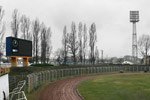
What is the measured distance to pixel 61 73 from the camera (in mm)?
35281

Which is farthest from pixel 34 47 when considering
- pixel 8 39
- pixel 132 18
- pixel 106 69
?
pixel 132 18

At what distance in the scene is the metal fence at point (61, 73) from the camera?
67.6ft

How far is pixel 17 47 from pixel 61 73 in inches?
469

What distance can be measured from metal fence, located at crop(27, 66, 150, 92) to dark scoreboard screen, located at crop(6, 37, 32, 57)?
9.45 meters

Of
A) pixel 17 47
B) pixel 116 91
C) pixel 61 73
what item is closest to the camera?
pixel 116 91

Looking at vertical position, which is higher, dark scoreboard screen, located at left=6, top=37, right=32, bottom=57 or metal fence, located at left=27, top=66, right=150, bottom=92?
dark scoreboard screen, located at left=6, top=37, right=32, bottom=57

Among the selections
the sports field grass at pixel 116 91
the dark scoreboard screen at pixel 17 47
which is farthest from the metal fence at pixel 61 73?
the dark scoreboard screen at pixel 17 47

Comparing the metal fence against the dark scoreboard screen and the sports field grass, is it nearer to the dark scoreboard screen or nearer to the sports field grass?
the sports field grass

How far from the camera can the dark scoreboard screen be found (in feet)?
103

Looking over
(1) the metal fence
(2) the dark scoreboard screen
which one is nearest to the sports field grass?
(1) the metal fence

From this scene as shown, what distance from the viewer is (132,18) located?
74.9 meters

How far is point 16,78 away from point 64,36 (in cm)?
4005

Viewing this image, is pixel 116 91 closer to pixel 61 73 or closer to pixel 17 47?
pixel 61 73

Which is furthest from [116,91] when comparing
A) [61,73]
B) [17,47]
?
[17,47]
